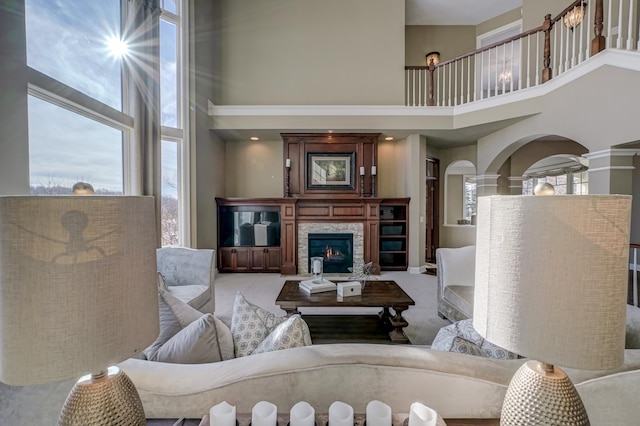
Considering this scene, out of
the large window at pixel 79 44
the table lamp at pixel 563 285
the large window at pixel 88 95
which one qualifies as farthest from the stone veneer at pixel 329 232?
the table lamp at pixel 563 285

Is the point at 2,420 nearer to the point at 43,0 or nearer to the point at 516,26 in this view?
the point at 43,0

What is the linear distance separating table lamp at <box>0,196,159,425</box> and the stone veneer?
15.8ft

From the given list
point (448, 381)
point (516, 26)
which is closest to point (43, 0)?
point (448, 381)

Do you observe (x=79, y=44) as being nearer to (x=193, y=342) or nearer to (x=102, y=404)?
(x=193, y=342)

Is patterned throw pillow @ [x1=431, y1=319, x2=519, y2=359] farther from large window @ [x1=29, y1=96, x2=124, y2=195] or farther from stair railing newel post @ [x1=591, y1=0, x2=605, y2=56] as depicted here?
stair railing newel post @ [x1=591, y1=0, x2=605, y2=56]

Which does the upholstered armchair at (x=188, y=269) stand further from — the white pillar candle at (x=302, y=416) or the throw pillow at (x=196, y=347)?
the white pillar candle at (x=302, y=416)

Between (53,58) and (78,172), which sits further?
(78,172)

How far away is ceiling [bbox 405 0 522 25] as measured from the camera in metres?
6.05

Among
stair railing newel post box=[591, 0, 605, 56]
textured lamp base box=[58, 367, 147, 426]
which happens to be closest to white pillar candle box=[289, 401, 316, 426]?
textured lamp base box=[58, 367, 147, 426]

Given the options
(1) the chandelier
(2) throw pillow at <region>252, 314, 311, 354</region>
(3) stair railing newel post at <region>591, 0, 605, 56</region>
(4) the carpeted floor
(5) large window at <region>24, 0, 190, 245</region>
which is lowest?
(4) the carpeted floor

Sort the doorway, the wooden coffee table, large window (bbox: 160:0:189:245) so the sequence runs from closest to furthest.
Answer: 1. the wooden coffee table
2. large window (bbox: 160:0:189:245)
3. the doorway

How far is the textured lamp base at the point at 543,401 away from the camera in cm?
67

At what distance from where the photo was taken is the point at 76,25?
260 cm

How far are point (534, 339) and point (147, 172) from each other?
3.90 meters
